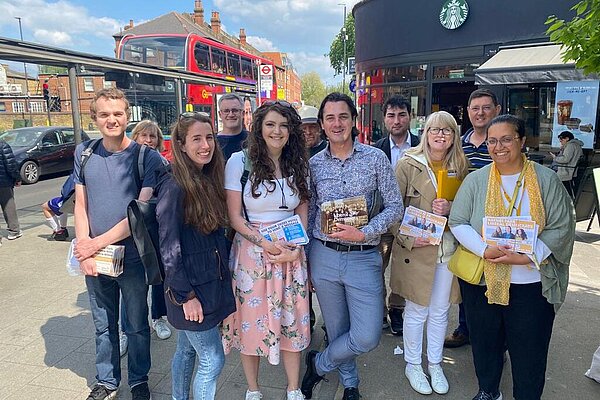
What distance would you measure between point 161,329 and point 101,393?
0.95 metres

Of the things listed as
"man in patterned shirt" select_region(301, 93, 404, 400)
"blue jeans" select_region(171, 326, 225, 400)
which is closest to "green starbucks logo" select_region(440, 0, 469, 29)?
"man in patterned shirt" select_region(301, 93, 404, 400)

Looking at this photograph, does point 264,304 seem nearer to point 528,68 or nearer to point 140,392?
point 140,392

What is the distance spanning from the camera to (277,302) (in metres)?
2.68

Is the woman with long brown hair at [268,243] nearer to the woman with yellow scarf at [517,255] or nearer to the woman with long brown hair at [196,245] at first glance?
the woman with long brown hair at [196,245]

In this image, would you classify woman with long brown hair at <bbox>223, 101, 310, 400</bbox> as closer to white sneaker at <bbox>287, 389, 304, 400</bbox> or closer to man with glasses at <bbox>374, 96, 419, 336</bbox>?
white sneaker at <bbox>287, 389, 304, 400</bbox>

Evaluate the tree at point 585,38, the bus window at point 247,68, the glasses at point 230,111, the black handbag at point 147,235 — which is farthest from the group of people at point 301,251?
the bus window at point 247,68

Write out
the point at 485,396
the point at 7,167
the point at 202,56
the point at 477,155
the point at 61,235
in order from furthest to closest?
the point at 202,56, the point at 7,167, the point at 61,235, the point at 477,155, the point at 485,396

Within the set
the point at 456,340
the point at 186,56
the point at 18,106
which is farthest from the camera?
the point at 18,106

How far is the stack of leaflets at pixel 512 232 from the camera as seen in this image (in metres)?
2.41

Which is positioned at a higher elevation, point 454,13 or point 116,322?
point 454,13

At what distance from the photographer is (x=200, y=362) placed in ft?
8.04

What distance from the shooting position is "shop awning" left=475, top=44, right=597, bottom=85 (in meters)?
7.63

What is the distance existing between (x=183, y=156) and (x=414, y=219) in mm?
1554

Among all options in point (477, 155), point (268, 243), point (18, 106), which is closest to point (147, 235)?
point (268, 243)
